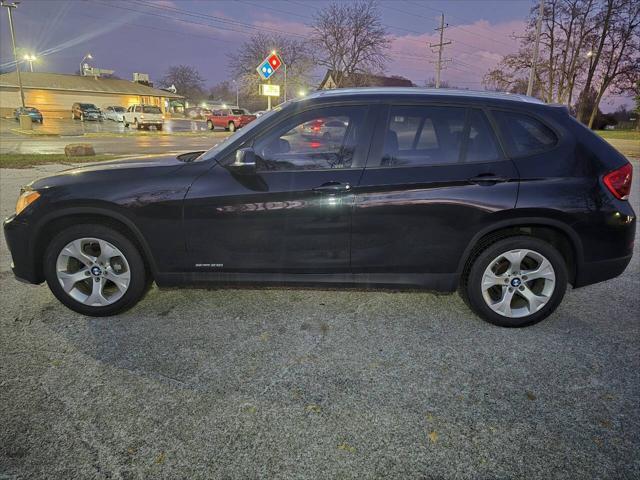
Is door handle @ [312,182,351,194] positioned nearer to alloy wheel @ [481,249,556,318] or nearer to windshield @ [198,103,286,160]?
windshield @ [198,103,286,160]

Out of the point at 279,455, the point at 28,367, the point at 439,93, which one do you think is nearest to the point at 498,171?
the point at 439,93

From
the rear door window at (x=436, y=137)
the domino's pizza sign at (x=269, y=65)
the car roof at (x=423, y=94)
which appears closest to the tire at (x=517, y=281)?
the rear door window at (x=436, y=137)

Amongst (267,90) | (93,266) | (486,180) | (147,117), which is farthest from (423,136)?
(147,117)

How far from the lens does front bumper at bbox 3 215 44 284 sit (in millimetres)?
3428

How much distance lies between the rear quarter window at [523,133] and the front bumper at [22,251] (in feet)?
12.5

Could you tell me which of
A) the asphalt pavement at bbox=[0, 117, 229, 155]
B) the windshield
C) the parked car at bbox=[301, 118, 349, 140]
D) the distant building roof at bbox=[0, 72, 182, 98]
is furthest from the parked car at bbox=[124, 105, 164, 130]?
the parked car at bbox=[301, 118, 349, 140]

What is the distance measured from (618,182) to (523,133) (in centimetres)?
81

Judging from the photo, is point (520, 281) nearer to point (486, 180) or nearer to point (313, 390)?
point (486, 180)

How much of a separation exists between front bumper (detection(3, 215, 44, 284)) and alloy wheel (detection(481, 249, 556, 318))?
3600 millimetres

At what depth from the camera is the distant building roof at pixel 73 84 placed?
58.0m

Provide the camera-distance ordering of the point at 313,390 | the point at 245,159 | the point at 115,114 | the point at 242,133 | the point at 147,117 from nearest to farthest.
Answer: the point at 313,390, the point at 245,159, the point at 242,133, the point at 147,117, the point at 115,114

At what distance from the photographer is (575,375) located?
2883 mm

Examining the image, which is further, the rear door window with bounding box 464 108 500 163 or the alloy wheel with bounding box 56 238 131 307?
the alloy wheel with bounding box 56 238 131 307

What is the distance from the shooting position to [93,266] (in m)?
3.48
